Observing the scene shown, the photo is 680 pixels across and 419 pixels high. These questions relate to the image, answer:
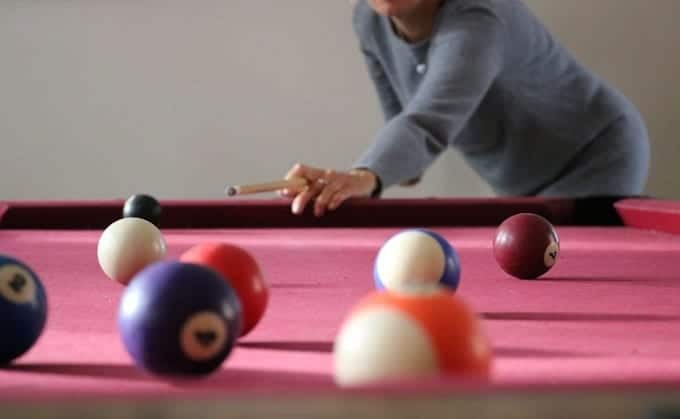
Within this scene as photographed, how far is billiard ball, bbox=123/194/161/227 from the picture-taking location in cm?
188

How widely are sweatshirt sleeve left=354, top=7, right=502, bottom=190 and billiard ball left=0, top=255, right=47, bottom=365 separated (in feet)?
4.92

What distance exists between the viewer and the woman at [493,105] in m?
2.22

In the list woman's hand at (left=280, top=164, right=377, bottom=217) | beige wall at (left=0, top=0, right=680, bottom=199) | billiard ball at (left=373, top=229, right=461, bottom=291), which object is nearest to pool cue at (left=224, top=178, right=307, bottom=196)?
woman's hand at (left=280, top=164, right=377, bottom=217)

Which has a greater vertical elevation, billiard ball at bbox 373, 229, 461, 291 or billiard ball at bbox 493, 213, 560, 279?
billiard ball at bbox 373, 229, 461, 291

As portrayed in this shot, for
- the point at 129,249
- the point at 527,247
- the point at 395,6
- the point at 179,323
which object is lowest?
the point at 527,247

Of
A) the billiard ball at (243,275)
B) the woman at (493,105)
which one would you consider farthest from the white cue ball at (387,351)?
the woman at (493,105)

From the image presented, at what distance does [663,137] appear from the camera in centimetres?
368

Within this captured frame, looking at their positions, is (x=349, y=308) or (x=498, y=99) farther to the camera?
(x=498, y=99)

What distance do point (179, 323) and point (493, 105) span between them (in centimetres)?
223

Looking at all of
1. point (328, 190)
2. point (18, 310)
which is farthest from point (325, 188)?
point (18, 310)

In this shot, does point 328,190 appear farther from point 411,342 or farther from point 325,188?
point 411,342

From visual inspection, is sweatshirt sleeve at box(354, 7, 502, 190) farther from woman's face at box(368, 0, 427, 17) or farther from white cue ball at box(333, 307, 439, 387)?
white cue ball at box(333, 307, 439, 387)

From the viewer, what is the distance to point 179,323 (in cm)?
61

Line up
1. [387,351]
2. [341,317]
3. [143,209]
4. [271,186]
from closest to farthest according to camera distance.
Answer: [387,351] → [341,317] → [143,209] → [271,186]
